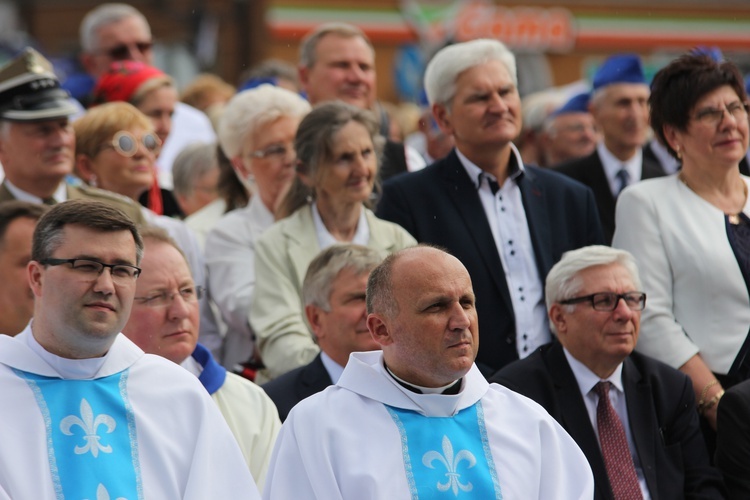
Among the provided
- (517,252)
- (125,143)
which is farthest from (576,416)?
(125,143)

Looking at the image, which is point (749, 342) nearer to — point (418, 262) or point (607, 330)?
point (607, 330)

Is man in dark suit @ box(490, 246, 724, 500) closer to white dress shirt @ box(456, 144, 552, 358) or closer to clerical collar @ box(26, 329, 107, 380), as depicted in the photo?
white dress shirt @ box(456, 144, 552, 358)

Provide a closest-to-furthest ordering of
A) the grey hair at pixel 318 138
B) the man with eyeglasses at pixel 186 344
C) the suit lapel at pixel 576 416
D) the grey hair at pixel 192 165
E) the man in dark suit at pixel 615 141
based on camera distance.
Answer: the man with eyeglasses at pixel 186 344
the suit lapel at pixel 576 416
the grey hair at pixel 318 138
the man in dark suit at pixel 615 141
the grey hair at pixel 192 165

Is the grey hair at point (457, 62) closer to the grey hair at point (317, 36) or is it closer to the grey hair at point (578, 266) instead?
the grey hair at point (578, 266)

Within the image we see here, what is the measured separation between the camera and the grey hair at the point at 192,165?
28.1ft

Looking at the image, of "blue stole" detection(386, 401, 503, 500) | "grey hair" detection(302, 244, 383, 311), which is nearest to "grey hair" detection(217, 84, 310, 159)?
"grey hair" detection(302, 244, 383, 311)

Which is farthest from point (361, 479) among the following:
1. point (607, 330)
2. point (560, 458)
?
point (607, 330)

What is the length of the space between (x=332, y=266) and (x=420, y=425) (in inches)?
49.1

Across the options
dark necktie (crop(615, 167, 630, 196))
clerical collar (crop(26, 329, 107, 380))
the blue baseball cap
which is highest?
the blue baseball cap

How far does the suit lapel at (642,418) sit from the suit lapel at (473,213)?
0.64 meters

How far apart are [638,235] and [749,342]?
0.70 metres

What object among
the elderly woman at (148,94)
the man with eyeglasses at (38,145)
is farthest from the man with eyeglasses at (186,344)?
the elderly woman at (148,94)

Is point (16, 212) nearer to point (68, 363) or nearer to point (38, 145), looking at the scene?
point (38, 145)

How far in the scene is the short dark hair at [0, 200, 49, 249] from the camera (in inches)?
240
